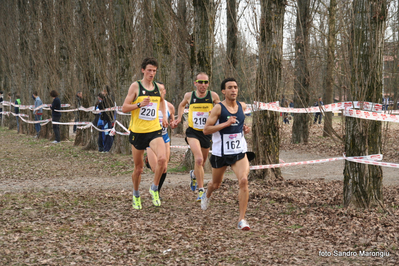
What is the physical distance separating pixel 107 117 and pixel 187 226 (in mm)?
10672

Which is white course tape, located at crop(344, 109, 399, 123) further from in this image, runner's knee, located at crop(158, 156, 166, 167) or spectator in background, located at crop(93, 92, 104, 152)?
spectator in background, located at crop(93, 92, 104, 152)

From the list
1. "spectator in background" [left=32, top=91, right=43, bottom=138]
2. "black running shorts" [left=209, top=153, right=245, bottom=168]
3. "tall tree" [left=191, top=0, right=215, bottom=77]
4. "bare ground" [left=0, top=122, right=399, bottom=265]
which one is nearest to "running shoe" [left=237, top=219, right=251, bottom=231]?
"bare ground" [left=0, top=122, right=399, bottom=265]

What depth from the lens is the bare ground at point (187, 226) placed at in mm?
5012

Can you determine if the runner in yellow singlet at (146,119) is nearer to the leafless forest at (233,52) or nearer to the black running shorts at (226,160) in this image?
the black running shorts at (226,160)

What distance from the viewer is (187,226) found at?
638 cm

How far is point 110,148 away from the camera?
1659 cm

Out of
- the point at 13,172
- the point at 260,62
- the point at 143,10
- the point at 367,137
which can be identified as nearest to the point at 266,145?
the point at 260,62

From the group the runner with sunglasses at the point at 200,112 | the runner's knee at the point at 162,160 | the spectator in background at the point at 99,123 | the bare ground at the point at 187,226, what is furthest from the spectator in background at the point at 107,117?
the runner's knee at the point at 162,160

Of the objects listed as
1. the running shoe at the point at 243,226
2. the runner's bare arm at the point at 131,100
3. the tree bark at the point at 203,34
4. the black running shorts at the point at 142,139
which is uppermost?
the tree bark at the point at 203,34

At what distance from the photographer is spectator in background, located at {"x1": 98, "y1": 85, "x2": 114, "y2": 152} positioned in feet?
52.5

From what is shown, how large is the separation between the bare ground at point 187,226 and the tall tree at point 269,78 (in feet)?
2.56

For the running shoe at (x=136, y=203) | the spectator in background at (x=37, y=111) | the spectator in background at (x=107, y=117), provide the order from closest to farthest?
1. the running shoe at (x=136, y=203)
2. the spectator in background at (x=107, y=117)
3. the spectator in background at (x=37, y=111)

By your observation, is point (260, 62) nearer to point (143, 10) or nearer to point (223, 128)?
point (223, 128)

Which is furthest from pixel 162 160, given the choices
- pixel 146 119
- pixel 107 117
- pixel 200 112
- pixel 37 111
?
pixel 37 111
